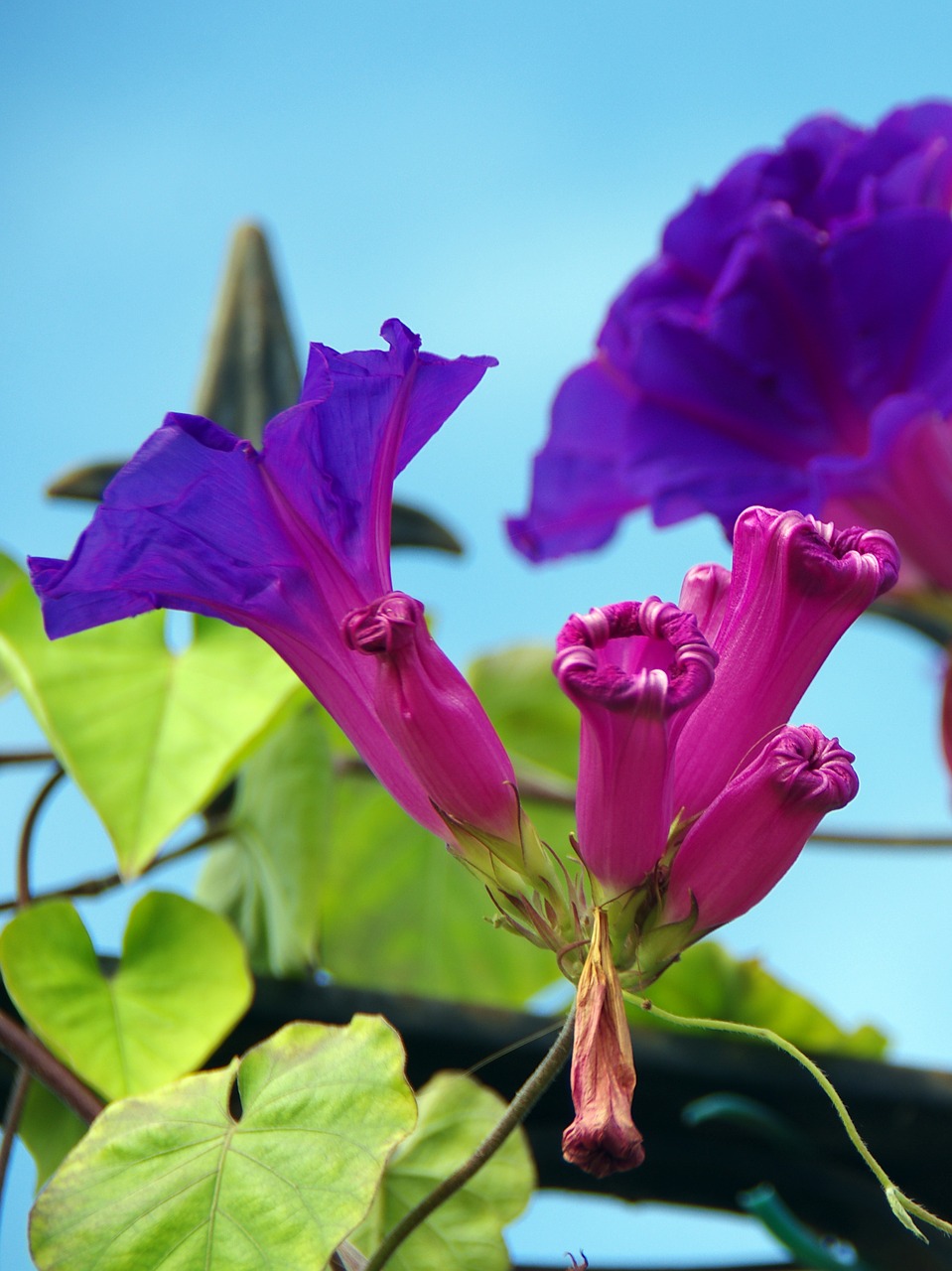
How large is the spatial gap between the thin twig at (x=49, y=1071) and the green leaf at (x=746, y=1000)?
328mm

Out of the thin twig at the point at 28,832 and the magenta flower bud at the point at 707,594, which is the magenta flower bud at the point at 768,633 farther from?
the thin twig at the point at 28,832

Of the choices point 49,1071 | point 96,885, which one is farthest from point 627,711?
point 96,885

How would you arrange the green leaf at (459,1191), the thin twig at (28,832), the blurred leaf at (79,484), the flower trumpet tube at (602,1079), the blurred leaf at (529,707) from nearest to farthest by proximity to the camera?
1. the flower trumpet tube at (602,1079)
2. the green leaf at (459,1191)
3. the thin twig at (28,832)
4. the blurred leaf at (79,484)
5. the blurred leaf at (529,707)

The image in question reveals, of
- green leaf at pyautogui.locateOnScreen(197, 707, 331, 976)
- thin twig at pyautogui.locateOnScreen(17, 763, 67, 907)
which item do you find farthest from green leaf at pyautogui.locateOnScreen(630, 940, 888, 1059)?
thin twig at pyautogui.locateOnScreen(17, 763, 67, 907)

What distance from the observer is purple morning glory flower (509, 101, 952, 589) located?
0.55 meters

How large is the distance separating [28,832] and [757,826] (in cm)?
35

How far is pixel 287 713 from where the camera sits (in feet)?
1.91

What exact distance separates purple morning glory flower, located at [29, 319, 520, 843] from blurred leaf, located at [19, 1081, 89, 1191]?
0.77 ft

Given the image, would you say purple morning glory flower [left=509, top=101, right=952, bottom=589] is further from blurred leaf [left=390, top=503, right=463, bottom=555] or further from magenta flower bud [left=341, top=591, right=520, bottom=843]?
magenta flower bud [left=341, top=591, right=520, bottom=843]

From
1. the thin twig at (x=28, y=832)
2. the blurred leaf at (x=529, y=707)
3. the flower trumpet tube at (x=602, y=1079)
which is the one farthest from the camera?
the blurred leaf at (x=529, y=707)

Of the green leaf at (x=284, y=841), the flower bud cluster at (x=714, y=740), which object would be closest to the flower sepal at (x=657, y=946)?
the flower bud cluster at (x=714, y=740)

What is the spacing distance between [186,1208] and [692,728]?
16 cm

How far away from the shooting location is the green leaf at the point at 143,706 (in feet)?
1.62

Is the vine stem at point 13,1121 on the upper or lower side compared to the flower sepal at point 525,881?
lower
